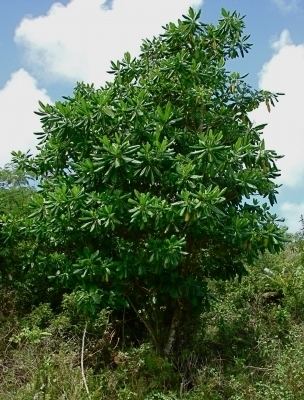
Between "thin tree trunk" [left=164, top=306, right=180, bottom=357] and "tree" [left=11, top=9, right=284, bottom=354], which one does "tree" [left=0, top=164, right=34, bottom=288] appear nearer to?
"tree" [left=11, top=9, right=284, bottom=354]

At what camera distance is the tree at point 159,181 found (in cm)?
564

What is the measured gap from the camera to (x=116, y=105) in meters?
6.05

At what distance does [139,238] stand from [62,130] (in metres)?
1.37

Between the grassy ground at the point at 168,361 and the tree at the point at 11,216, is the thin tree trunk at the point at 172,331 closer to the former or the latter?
the grassy ground at the point at 168,361

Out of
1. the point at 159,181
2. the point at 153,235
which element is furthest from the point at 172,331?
the point at 159,181

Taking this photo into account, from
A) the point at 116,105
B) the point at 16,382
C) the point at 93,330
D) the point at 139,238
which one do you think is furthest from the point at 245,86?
the point at 16,382

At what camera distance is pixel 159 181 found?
19.6 ft

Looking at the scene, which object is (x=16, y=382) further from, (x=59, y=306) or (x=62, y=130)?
(x=62, y=130)

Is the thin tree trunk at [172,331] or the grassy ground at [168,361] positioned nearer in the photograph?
the grassy ground at [168,361]

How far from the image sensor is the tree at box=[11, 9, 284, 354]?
564cm

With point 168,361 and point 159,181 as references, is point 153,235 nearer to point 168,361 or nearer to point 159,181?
point 159,181

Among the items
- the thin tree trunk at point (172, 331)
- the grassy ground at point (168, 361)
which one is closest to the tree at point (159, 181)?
the thin tree trunk at point (172, 331)

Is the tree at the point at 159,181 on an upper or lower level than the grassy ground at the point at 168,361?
upper

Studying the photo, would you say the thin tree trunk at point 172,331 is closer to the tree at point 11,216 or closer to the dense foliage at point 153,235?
the dense foliage at point 153,235
